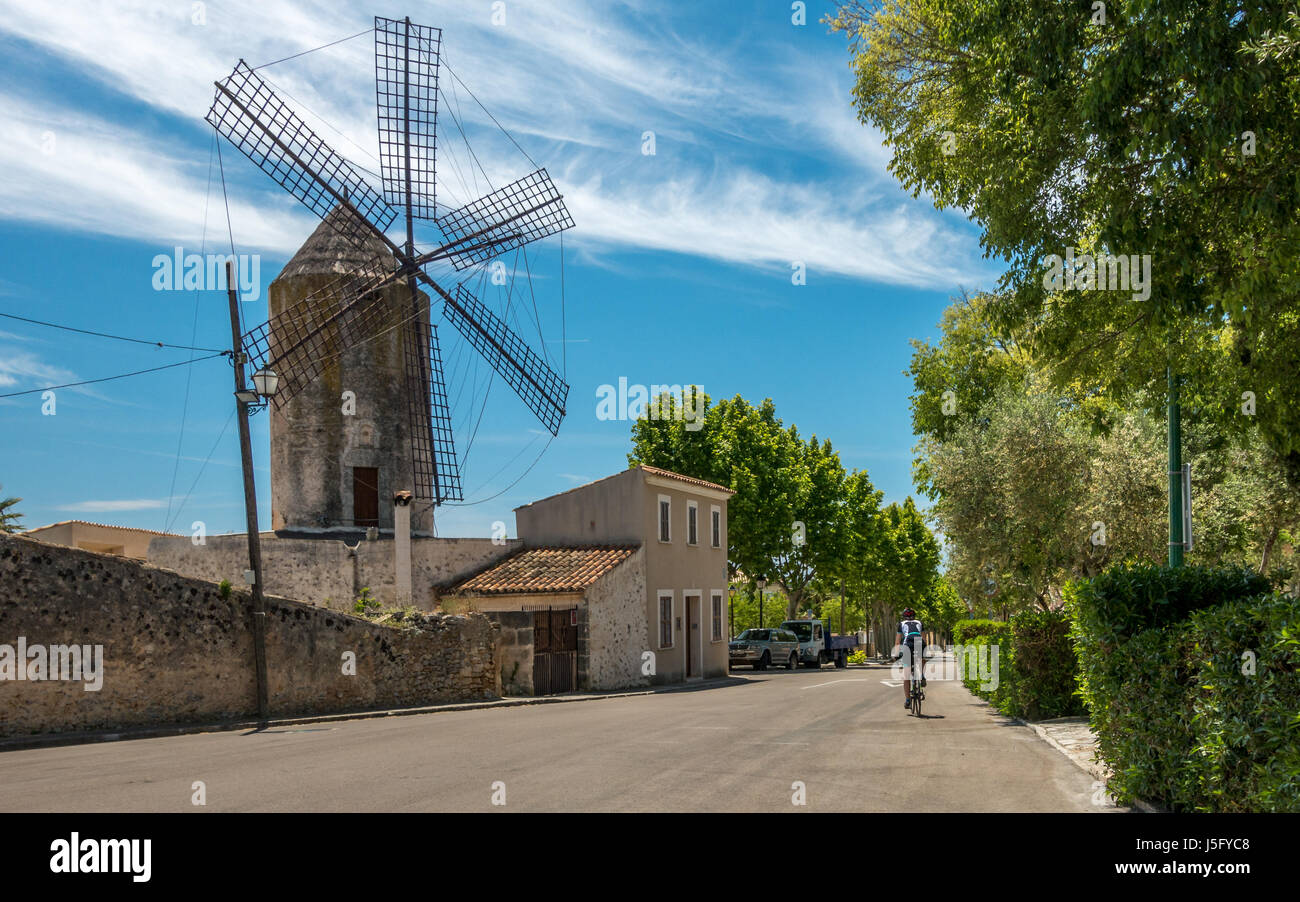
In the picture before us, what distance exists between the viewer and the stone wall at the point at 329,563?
28062mm

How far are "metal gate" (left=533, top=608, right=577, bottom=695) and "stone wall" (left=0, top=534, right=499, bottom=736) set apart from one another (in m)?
4.12

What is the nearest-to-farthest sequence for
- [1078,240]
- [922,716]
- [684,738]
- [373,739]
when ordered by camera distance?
[1078,240], [684,738], [373,739], [922,716]

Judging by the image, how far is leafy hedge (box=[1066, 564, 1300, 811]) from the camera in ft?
19.8

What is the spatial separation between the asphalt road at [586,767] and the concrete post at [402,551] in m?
10.3

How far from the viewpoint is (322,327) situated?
29.9 meters

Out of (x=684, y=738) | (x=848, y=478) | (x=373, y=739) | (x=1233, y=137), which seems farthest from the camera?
(x=848, y=478)

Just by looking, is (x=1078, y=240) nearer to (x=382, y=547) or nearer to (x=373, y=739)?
(x=373, y=739)

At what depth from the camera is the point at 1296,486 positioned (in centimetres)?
1867

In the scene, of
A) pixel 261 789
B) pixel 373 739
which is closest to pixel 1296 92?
pixel 261 789

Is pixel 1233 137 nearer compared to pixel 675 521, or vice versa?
pixel 1233 137

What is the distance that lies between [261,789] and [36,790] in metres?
2.52

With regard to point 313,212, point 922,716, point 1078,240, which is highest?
point 313,212

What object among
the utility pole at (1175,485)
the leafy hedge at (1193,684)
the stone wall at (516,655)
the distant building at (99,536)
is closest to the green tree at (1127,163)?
the utility pole at (1175,485)

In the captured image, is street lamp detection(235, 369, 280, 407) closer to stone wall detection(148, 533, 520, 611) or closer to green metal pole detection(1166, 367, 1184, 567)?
stone wall detection(148, 533, 520, 611)
